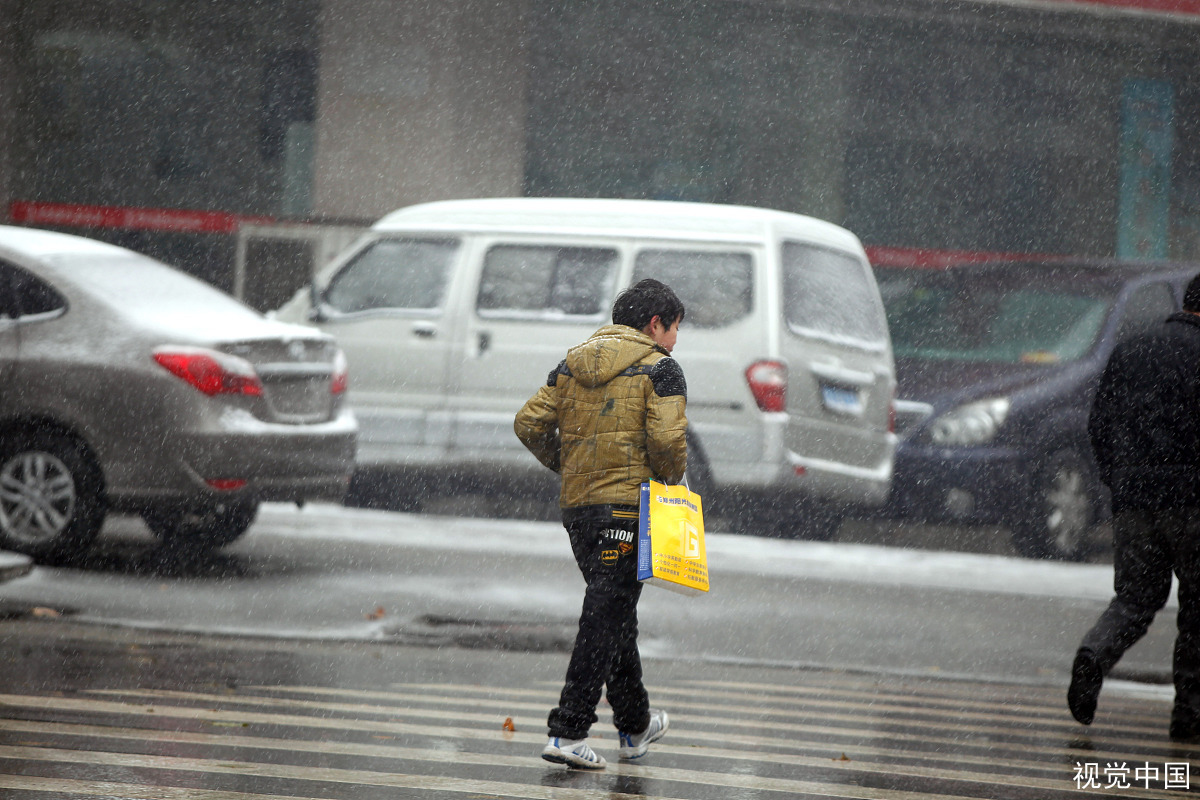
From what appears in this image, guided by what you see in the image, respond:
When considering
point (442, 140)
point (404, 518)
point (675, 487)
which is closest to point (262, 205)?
point (442, 140)

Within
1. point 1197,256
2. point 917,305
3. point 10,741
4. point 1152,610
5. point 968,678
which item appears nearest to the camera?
point 10,741

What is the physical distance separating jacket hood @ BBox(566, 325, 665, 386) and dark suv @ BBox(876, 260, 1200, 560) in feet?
18.9

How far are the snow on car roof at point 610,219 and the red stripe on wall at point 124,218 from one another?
1402 millimetres

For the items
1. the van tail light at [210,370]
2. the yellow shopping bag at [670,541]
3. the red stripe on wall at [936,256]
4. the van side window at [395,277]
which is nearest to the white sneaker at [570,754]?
the yellow shopping bag at [670,541]

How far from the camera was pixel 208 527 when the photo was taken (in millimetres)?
8906

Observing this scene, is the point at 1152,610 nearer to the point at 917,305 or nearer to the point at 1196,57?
the point at 917,305

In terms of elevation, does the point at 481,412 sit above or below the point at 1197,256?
below

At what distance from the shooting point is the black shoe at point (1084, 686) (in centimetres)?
536

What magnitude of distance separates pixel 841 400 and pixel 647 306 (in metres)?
5.31

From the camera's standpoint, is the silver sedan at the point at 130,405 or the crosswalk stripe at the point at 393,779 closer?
the crosswalk stripe at the point at 393,779

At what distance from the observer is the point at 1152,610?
548 cm

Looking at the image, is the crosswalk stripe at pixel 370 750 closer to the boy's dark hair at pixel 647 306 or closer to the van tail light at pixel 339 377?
the boy's dark hair at pixel 647 306

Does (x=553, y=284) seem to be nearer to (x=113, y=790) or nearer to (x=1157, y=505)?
(x=1157, y=505)

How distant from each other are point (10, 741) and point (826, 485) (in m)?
6.21
